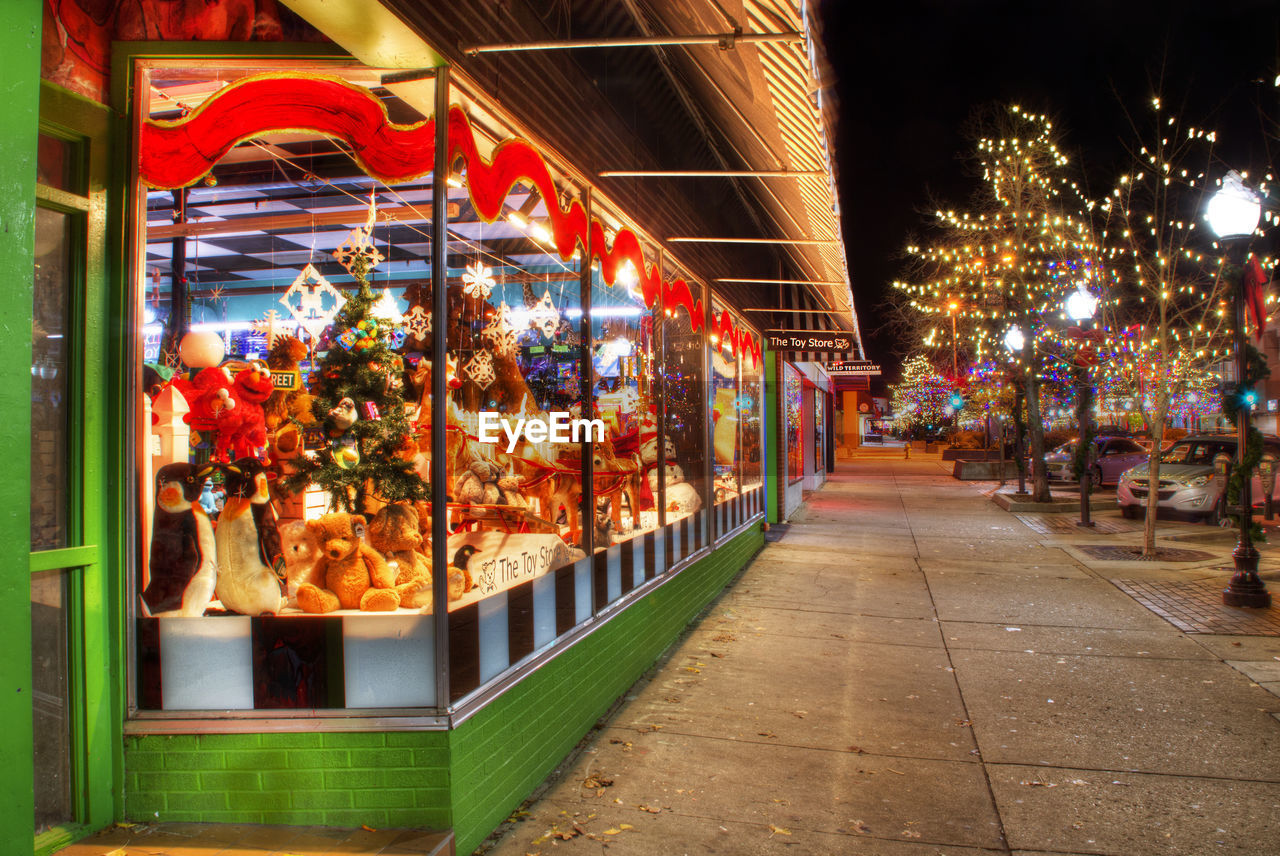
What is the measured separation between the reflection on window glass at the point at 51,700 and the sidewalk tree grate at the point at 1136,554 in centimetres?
1193

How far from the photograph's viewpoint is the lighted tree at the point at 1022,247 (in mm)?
18656

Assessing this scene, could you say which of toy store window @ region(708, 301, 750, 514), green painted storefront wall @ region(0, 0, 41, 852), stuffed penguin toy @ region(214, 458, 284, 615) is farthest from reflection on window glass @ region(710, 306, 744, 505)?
green painted storefront wall @ region(0, 0, 41, 852)

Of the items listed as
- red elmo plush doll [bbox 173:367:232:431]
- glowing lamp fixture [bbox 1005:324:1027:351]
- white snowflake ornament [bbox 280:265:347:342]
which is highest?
glowing lamp fixture [bbox 1005:324:1027:351]

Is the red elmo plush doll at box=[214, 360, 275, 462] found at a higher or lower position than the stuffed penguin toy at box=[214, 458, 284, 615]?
higher

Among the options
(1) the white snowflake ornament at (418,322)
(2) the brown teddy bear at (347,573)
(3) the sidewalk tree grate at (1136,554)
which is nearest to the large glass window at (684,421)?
(1) the white snowflake ornament at (418,322)

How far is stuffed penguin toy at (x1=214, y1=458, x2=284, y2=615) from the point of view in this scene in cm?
346

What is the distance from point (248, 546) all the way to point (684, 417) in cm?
512

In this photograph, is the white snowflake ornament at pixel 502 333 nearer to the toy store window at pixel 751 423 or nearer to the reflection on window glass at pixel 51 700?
the reflection on window glass at pixel 51 700

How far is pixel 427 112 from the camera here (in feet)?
11.8

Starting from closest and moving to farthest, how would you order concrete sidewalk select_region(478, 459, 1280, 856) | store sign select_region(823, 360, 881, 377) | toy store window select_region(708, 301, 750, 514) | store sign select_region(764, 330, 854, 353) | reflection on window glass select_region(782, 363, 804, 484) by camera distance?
concrete sidewalk select_region(478, 459, 1280, 856), toy store window select_region(708, 301, 750, 514), store sign select_region(764, 330, 854, 353), reflection on window glass select_region(782, 363, 804, 484), store sign select_region(823, 360, 881, 377)

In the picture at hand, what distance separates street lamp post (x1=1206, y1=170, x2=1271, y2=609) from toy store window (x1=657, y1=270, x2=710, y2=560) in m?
5.38

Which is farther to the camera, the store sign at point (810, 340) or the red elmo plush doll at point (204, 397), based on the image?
the store sign at point (810, 340)

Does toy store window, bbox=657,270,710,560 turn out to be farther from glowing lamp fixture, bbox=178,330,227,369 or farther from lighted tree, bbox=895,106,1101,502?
lighted tree, bbox=895,106,1101,502

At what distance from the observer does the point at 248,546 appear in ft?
11.7
